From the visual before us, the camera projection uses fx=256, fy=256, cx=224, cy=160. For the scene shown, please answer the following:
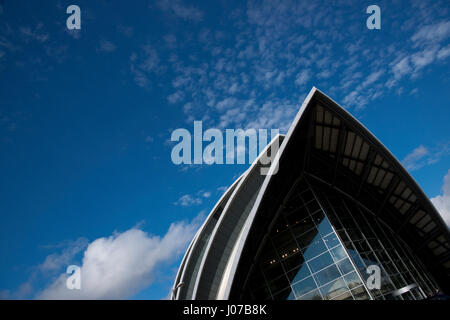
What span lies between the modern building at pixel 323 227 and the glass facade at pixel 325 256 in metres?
0.07

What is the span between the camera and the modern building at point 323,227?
16.0 metres

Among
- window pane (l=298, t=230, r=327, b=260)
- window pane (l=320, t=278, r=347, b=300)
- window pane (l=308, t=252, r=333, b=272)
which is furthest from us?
window pane (l=298, t=230, r=327, b=260)

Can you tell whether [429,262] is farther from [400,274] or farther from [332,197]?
[332,197]

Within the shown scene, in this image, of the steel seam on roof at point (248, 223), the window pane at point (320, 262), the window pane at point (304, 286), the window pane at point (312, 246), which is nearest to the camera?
the steel seam on roof at point (248, 223)

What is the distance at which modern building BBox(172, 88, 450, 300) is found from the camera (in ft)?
52.6

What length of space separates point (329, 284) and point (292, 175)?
8287 mm

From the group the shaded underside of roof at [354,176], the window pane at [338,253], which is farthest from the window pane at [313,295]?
the shaded underside of roof at [354,176]

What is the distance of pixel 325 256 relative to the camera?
1712 centimetres

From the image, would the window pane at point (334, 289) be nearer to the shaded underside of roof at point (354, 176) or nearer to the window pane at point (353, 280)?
the window pane at point (353, 280)

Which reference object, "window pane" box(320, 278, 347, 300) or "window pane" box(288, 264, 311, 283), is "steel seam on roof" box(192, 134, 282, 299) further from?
"window pane" box(320, 278, 347, 300)

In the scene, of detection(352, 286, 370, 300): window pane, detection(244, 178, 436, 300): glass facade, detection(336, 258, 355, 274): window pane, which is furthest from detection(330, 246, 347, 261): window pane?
detection(352, 286, 370, 300): window pane

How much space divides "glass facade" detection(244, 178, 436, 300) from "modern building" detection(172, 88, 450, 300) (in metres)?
0.07

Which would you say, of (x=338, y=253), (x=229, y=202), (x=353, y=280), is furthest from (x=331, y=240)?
(x=229, y=202)

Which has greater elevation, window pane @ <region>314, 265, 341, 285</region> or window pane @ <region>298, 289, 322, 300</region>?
window pane @ <region>314, 265, 341, 285</region>
